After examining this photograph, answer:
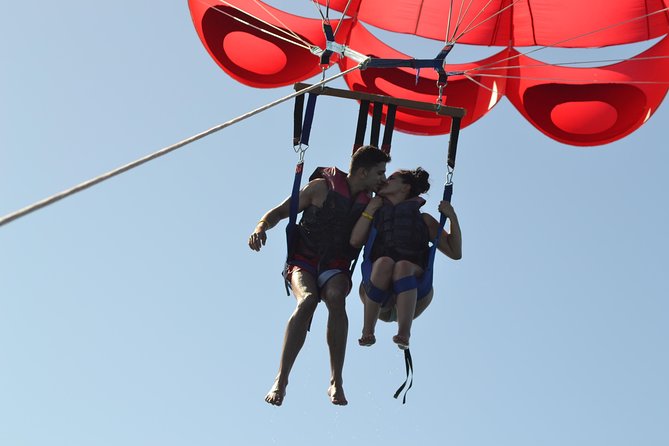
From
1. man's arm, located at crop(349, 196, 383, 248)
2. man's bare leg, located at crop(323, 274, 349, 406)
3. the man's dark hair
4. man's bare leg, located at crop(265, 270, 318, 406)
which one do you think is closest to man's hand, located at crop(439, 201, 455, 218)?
man's arm, located at crop(349, 196, 383, 248)

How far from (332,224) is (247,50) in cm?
218

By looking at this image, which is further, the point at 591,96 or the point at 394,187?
the point at 591,96

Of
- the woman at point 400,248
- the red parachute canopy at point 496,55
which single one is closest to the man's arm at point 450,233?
the woman at point 400,248

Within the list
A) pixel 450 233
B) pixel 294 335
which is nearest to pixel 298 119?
pixel 450 233

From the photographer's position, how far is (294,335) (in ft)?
22.0

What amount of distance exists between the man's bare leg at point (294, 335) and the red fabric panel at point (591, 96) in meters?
2.59

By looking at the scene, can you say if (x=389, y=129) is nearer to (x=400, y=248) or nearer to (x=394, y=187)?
(x=394, y=187)

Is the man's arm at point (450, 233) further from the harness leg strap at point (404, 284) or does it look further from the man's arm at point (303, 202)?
the man's arm at point (303, 202)

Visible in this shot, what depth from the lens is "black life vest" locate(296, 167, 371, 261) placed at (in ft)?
23.0

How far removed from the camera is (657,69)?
345 inches

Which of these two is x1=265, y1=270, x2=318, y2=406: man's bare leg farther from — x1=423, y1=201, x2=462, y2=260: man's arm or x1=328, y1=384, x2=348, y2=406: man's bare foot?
x1=423, y1=201, x2=462, y2=260: man's arm

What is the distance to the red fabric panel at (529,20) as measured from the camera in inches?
347

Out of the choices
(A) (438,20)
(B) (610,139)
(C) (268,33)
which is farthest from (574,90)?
(C) (268,33)

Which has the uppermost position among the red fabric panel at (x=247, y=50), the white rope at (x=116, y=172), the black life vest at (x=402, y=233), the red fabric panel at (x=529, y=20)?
the red fabric panel at (x=529, y=20)
